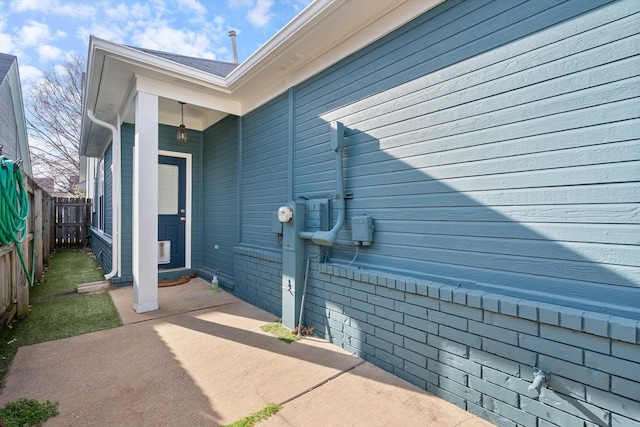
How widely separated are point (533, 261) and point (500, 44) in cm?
136

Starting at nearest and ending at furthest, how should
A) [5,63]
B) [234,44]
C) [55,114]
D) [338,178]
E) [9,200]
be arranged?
[9,200], [338,178], [5,63], [234,44], [55,114]

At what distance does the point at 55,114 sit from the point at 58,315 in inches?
619

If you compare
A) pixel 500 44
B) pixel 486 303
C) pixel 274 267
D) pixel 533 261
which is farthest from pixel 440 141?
pixel 274 267

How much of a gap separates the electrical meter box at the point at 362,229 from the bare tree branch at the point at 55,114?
53.9 feet

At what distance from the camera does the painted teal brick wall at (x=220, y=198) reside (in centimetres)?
501

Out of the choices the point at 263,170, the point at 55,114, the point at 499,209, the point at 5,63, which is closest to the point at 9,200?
the point at 263,170

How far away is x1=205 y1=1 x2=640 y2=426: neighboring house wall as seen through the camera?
4.99 feet

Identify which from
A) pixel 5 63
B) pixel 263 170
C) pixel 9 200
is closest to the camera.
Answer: pixel 9 200

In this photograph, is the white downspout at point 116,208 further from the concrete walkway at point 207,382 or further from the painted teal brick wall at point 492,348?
the painted teal brick wall at point 492,348

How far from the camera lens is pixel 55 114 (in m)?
14.7

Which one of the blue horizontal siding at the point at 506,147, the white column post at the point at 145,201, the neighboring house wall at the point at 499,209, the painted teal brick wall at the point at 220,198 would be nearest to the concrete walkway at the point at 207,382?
the neighboring house wall at the point at 499,209

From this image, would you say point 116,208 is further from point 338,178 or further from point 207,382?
point 338,178

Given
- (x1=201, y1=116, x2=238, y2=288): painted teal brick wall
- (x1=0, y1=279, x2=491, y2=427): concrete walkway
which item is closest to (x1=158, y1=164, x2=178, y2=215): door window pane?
(x1=201, y1=116, x2=238, y2=288): painted teal brick wall

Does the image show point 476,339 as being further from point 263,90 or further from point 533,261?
point 263,90
